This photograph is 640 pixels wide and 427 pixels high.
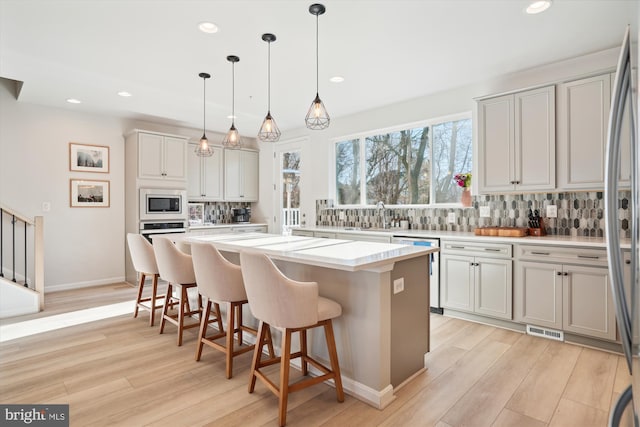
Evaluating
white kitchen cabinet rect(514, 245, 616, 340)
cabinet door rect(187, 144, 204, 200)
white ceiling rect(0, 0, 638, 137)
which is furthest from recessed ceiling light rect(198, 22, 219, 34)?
cabinet door rect(187, 144, 204, 200)

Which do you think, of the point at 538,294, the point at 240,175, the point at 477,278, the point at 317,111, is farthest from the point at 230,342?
the point at 240,175

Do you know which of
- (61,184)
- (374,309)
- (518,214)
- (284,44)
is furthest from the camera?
(61,184)

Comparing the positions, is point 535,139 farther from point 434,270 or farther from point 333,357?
point 333,357

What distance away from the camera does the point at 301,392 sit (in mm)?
2258

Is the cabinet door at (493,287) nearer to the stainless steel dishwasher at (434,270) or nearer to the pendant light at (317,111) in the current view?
the stainless steel dishwasher at (434,270)

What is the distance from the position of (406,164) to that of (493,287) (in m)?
2.10

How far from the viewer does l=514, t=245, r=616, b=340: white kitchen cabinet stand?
283cm

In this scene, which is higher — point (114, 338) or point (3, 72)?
point (3, 72)

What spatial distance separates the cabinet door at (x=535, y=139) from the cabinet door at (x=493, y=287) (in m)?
0.85

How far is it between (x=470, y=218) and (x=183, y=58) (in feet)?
11.9

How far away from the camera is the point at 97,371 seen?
2559 mm

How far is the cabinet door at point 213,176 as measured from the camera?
20.7 ft

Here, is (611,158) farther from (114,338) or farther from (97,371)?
(114,338)

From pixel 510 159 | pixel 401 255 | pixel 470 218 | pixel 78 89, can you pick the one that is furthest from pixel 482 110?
pixel 78 89
